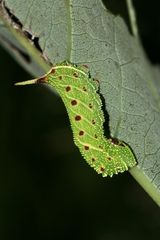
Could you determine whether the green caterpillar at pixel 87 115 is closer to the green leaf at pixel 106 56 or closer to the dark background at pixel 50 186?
the green leaf at pixel 106 56

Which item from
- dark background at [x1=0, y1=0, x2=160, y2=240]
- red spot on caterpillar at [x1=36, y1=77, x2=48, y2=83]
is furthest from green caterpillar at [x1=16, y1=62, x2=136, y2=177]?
dark background at [x1=0, y1=0, x2=160, y2=240]

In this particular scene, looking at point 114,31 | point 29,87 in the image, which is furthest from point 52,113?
point 114,31

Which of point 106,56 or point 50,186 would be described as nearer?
point 106,56

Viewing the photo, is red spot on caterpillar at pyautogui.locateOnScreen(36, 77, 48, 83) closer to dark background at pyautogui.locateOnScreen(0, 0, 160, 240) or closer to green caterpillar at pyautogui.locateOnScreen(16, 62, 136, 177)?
green caterpillar at pyautogui.locateOnScreen(16, 62, 136, 177)

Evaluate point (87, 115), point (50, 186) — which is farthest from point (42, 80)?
point (50, 186)

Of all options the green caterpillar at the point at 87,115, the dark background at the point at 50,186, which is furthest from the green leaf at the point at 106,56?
the dark background at the point at 50,186

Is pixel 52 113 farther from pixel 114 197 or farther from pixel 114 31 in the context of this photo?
pixel 114 31

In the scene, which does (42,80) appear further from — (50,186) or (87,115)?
(50,186)
